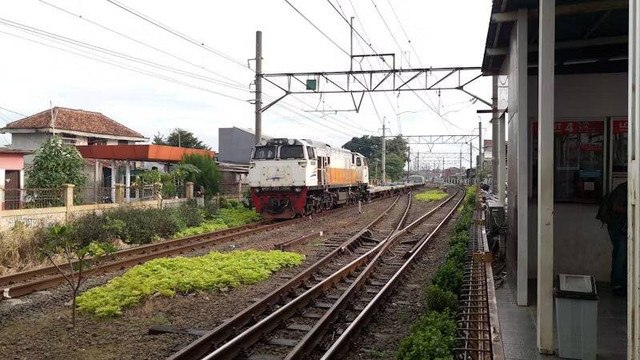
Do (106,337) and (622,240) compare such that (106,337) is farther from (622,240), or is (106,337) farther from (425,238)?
(425,238)

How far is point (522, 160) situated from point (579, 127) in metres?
1.34

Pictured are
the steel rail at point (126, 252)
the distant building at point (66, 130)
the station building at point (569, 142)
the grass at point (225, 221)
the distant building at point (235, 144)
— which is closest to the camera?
the station building at point (569, 142)

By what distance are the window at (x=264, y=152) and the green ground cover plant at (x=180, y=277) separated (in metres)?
9.56

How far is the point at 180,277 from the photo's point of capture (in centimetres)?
927

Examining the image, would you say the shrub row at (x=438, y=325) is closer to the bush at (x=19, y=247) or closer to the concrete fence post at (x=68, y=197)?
the bush at (x=19, y=247)

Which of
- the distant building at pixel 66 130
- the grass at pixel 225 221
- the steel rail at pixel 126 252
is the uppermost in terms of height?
the distant building at pixel 66 130

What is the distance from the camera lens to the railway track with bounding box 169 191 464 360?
19.7 feet

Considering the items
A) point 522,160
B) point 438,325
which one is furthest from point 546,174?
point 438,325

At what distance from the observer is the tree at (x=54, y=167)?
20.2m

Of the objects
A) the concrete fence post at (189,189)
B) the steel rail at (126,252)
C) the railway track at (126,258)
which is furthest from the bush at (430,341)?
the concrete fence post at (189,189)

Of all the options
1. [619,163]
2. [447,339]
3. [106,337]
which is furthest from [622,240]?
[106,337]

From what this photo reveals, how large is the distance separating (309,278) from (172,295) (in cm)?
257

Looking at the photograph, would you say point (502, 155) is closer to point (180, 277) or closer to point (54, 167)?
point (180, 277)

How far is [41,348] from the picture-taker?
627 cm
